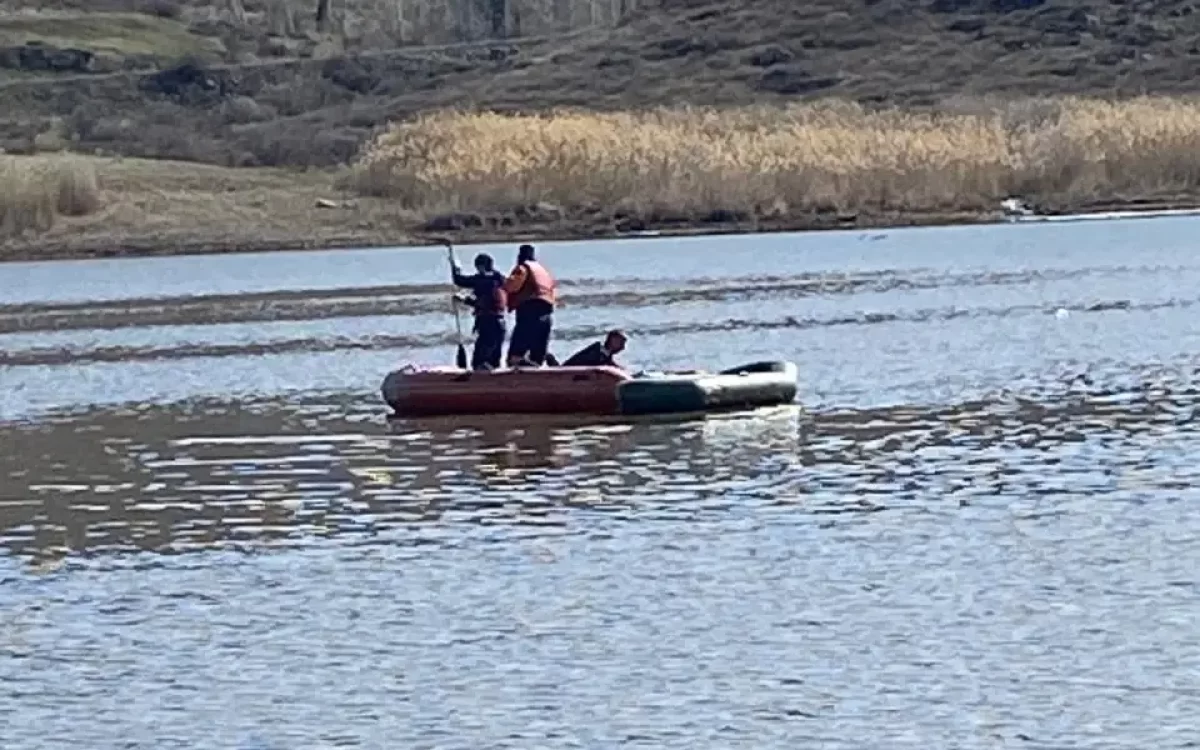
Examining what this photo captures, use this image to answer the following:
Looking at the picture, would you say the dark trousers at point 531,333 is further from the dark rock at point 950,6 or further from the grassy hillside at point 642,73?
the dark rock at point 950,6

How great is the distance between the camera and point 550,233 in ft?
185

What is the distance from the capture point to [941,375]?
2970 centimetres

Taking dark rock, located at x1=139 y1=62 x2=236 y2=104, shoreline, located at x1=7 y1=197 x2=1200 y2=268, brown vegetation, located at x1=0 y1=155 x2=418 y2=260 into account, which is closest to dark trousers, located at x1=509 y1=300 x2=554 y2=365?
shoreline, located at x1=7 y1=197 x2=1200 y2=268

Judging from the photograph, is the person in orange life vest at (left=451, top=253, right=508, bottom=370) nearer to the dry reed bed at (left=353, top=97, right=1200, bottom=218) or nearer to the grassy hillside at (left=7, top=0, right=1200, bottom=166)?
A: the dry reed bed at (left=353, top=97, right=1200, bottom=218)

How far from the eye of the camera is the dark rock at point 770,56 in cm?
7531

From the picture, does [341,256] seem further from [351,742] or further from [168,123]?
[351,742]

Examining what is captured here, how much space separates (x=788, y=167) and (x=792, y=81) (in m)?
16.9

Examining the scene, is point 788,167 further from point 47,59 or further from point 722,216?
point 47,59

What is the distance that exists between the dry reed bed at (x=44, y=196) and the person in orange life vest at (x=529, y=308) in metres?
31.9

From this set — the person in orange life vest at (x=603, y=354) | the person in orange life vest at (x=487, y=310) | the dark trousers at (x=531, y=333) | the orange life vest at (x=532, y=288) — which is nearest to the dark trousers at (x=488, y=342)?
the person in orange life vest at (x=487, y=310)

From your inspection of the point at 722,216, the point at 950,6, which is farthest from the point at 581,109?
the point at 722,216

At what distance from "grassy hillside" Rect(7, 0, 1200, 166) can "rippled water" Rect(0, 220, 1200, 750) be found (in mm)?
36070

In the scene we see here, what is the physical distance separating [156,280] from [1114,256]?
1561 cm

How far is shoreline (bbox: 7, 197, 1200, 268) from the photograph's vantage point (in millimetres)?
56281
